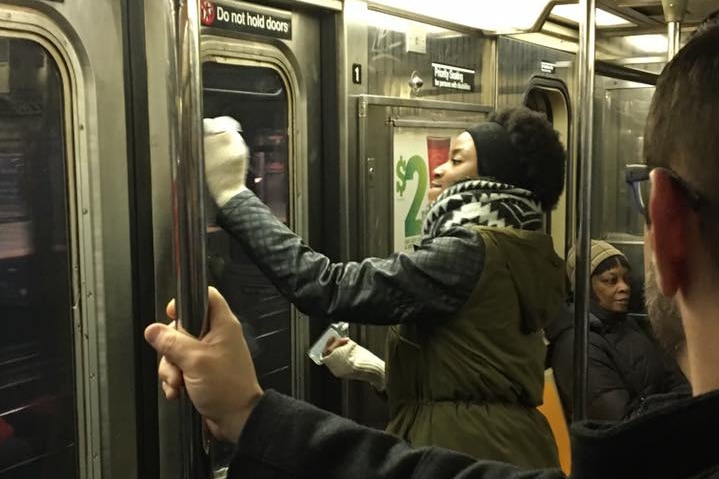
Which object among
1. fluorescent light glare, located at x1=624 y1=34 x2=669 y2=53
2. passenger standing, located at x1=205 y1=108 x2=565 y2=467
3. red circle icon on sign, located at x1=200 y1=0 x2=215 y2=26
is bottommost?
passenger standing, located at x1=205 y1=108 x2=565 y2=467

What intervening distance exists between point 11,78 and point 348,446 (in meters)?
1.19

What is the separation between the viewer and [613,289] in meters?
4.06

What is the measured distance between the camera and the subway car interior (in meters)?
1.95

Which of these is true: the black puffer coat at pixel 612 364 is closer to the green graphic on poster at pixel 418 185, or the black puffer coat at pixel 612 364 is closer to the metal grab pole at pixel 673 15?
the green graphic on poster at pixel 418 185

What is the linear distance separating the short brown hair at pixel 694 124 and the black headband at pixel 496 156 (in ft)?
4.15

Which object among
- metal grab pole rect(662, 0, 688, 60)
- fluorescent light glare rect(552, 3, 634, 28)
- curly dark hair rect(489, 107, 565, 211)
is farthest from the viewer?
fluorescent light glare rect(552, 3, 634, 28)

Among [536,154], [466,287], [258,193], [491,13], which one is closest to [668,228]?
[466,287]

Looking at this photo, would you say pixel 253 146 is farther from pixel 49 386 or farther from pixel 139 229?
pixel 49 386

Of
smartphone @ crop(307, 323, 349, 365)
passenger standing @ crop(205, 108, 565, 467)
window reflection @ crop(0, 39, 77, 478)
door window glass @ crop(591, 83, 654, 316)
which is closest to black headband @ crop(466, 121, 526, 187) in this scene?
passenger standing @ crop(205, 108, 565, 467)

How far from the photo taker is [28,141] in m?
1.96

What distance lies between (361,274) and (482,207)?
1.22 ft

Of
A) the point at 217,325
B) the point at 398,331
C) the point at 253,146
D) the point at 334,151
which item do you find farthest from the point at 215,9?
the point at 217,325

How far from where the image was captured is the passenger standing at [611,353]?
3.68 meters

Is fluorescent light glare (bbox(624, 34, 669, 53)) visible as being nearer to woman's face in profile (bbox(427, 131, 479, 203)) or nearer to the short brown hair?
woman's face in profile (bbox(427, 131, 479, 203))
